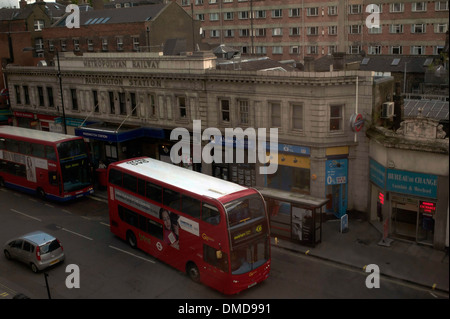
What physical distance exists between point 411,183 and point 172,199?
491 inches

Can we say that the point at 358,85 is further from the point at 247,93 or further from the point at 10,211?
the point at 10,211

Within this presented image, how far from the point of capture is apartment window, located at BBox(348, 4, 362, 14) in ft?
211

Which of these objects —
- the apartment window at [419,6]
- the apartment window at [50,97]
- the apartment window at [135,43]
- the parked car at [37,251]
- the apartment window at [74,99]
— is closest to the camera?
the parked car at [37,251]

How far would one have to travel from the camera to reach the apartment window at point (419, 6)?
58.7m

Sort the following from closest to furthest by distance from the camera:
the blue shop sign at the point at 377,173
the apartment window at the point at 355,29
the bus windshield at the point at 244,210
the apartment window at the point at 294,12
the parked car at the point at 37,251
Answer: the bus windshield at the point at 244,210 → the parked car at the point at 37,251 → the blue shop sign at the point at 377,173 → the apartment window at the point at 355,29 → the apartment window at the point at 294,12

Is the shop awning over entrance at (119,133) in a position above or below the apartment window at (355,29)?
below

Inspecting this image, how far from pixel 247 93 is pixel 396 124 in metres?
9.71

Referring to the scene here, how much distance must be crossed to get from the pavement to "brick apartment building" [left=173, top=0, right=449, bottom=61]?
39.9 m

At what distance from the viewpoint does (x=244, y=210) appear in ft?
65.4

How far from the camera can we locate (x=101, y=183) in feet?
122

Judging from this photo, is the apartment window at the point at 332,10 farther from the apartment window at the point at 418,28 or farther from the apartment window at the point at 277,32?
the apartment window at the point at 418,28

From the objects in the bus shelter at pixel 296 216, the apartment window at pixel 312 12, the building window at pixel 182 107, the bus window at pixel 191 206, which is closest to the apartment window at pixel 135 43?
the building window at pixel 182 107

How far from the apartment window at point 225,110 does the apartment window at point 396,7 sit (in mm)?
39435

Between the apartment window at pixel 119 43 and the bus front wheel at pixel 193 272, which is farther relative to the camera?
the apartment window at pixel 119 43
